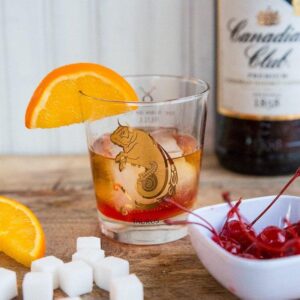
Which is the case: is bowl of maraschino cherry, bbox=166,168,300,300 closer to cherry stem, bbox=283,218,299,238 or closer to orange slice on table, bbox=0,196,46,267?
cherry stem, bbox=283,218,299,238

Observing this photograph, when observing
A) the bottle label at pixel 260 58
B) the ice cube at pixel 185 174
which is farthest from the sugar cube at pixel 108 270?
the bottle label at pixel 260 58

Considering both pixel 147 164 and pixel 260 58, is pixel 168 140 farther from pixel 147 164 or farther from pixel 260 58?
pixel 260 58

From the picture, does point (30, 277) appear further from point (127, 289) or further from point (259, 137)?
point (259, 137)

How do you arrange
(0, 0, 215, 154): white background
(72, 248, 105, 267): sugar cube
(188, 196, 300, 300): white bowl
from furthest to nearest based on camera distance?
(0, 0, 215, 154): white background → (72, 248, 105, 267): sugar cube → (188, 196, 300, 300): white bowl

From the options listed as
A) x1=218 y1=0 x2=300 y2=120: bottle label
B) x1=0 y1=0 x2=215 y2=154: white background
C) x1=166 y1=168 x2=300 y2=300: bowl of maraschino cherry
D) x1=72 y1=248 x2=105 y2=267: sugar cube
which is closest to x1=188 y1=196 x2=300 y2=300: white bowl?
x1=166 y1=168 x2=300 y2=300: bowl of maraschino cherry

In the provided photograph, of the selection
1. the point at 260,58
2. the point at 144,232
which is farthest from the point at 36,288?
the point at 260,58
